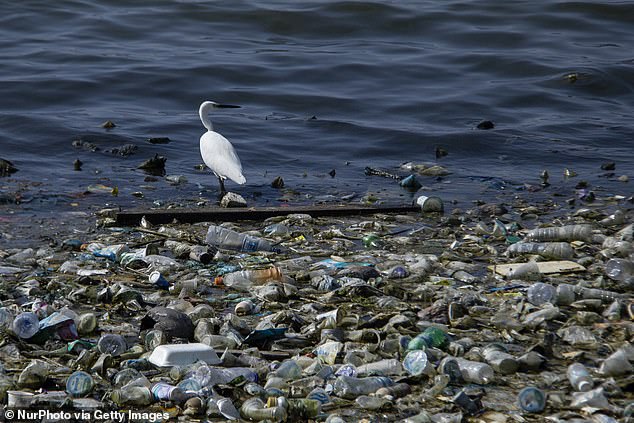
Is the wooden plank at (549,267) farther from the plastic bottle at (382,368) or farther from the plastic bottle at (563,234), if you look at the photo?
the plastic bottle at (382,368)

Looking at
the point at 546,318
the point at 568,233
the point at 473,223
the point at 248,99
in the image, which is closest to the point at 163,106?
the point at 248,99

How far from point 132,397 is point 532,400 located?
4.38 ft

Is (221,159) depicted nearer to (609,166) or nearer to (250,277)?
(250,277)

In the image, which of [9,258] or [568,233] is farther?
[568,233]

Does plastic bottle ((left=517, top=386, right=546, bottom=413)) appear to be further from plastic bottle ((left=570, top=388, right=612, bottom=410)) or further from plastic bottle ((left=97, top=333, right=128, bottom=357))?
plastic bottle ((left=97, top=333, right=128, bottom=357))

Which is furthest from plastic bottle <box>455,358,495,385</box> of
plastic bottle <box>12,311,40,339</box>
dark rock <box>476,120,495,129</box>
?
dark rock <box>476,120,495,129</box>

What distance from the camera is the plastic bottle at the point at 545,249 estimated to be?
5.24m

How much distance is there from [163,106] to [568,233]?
6484 mm

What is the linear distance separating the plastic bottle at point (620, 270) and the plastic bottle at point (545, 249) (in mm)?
382

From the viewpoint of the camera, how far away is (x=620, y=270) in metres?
4.80

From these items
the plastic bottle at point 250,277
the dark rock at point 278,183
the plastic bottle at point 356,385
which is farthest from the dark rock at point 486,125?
the plastic bottle at point 356,385

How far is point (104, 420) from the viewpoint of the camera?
126 inches

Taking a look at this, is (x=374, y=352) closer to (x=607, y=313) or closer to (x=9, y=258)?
(x=607, y=313)

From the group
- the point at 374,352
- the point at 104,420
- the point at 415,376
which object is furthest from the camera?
the point at 374,352
